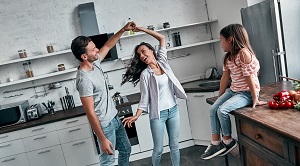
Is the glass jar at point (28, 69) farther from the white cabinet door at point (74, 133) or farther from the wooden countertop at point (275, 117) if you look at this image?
the wooden countertop at point (275, 117)

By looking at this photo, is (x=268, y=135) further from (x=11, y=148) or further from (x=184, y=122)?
(x=11, y=148)

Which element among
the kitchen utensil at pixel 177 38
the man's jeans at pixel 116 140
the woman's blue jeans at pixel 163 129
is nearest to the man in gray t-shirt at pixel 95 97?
the man's jeans at pixel 116 140

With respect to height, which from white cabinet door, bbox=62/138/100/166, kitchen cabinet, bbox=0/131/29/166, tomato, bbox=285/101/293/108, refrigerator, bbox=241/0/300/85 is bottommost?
white cabinet door, bbox=62/138/100/166

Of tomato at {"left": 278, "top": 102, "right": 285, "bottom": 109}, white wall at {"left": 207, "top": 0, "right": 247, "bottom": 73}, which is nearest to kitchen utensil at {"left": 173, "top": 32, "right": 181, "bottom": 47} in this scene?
white wall at {"left": 207, "top": 0, "right": 247, "bottom": 73}

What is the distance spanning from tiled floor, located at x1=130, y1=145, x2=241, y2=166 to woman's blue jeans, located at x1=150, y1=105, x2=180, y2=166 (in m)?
0.81

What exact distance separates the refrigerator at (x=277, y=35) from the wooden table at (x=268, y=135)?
70cm

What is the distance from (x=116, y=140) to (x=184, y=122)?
144 cm

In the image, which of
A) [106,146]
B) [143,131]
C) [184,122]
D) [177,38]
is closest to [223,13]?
[177,38]

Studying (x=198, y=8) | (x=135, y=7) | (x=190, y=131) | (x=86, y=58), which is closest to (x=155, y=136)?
(x=86, y=58)

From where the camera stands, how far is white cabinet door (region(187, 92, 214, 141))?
3326 mm

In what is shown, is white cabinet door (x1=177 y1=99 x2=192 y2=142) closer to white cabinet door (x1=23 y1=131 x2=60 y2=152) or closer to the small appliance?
white cabinet door (x1=23 y1=131 x2=60 y2=152)

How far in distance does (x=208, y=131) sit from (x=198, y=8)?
6.38 feet

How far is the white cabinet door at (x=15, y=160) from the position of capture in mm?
3168

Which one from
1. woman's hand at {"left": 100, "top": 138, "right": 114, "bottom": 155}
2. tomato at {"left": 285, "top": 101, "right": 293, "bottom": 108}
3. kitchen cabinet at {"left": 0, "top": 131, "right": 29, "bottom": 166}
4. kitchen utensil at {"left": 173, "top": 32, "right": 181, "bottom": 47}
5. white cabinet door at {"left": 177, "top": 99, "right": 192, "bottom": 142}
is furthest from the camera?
kitchen utensil at {"left": 173, "top": 32, "right": 181, "bottom": 47}
